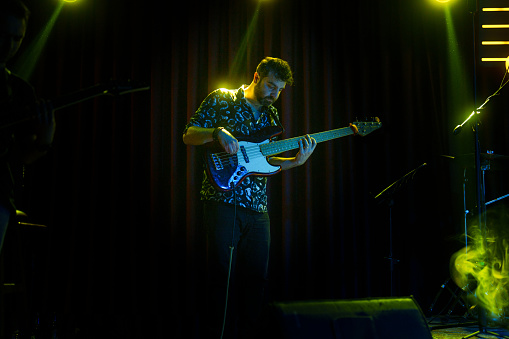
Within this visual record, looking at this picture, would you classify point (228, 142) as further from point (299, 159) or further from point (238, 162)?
point (299, 159)

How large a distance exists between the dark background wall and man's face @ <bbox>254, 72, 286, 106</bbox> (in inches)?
44.3

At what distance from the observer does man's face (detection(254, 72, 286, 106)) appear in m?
3.00

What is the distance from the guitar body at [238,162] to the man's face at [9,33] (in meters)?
1.24

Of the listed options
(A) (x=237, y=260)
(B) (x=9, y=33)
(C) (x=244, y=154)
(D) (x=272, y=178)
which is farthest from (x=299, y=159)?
(B) (x=9, y=33)

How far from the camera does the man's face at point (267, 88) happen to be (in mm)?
3000

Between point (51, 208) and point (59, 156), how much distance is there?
0.46 metres

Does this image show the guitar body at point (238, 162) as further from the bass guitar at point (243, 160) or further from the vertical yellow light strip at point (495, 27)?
the vertical yellow light strip at point (495, 27)

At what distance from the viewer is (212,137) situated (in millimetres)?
2760

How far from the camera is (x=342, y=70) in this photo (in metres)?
4.36

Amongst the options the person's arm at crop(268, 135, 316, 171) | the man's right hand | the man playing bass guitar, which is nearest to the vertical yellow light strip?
the person's arm at crop(268, 135, 316, 171)

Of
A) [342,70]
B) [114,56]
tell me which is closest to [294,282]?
[342,70]

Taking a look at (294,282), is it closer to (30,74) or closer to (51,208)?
(51,208)

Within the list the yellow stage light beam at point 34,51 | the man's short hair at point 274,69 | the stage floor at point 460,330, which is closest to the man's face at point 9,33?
the man's short hair at point 274,69

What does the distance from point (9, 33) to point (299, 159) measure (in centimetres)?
188
